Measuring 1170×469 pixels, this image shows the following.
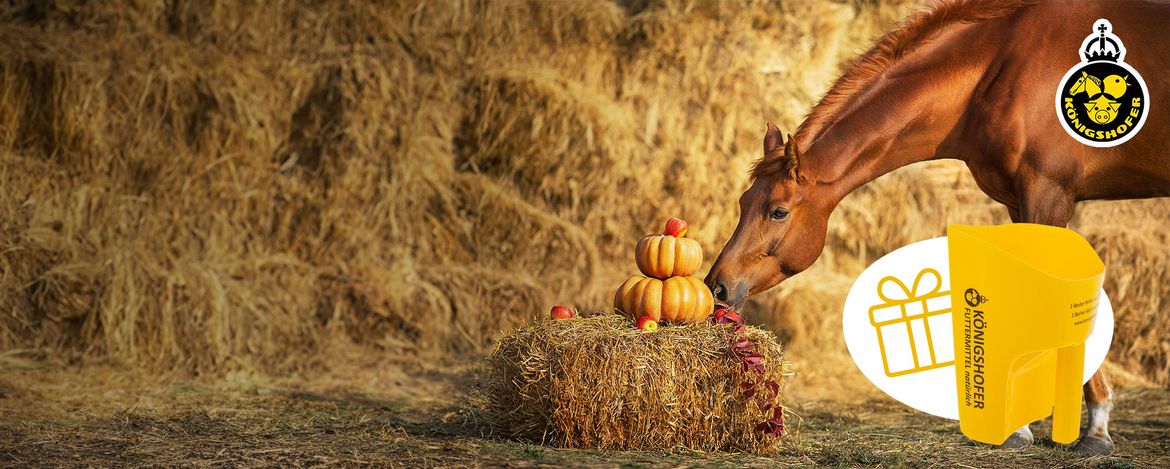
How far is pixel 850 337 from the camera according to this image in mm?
4207

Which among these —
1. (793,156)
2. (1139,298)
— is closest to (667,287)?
(793,156)

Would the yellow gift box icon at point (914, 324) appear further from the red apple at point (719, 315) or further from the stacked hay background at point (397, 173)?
the stacked hay background at point (397, 173)

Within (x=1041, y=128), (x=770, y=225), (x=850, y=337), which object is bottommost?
(x=850, y=337)

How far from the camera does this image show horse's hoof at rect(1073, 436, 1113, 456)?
444 centimetres

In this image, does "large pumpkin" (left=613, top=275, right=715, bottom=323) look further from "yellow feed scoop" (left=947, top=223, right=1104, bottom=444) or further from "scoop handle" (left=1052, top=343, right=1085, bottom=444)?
"scoop handle" (left=1052, top=343, right=1085, bottom=444)

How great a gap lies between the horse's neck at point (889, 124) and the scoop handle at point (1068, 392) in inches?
47.5

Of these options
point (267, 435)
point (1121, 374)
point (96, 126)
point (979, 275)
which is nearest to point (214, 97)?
point (96, 126)

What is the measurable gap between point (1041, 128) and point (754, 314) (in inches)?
104

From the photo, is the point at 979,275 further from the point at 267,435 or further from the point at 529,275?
the point at 529,275

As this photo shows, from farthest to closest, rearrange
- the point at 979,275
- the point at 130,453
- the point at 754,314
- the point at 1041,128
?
1. the point at 754,314
2. the point at 1041,128
3. the point at 130,453
4. the point at 979,275

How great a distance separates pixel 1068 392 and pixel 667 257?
1.54 meters

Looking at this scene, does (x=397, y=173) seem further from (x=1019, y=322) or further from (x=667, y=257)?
(x=1019, y=322)

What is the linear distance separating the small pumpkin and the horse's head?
0.11m

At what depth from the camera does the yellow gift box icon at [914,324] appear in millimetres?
3979
